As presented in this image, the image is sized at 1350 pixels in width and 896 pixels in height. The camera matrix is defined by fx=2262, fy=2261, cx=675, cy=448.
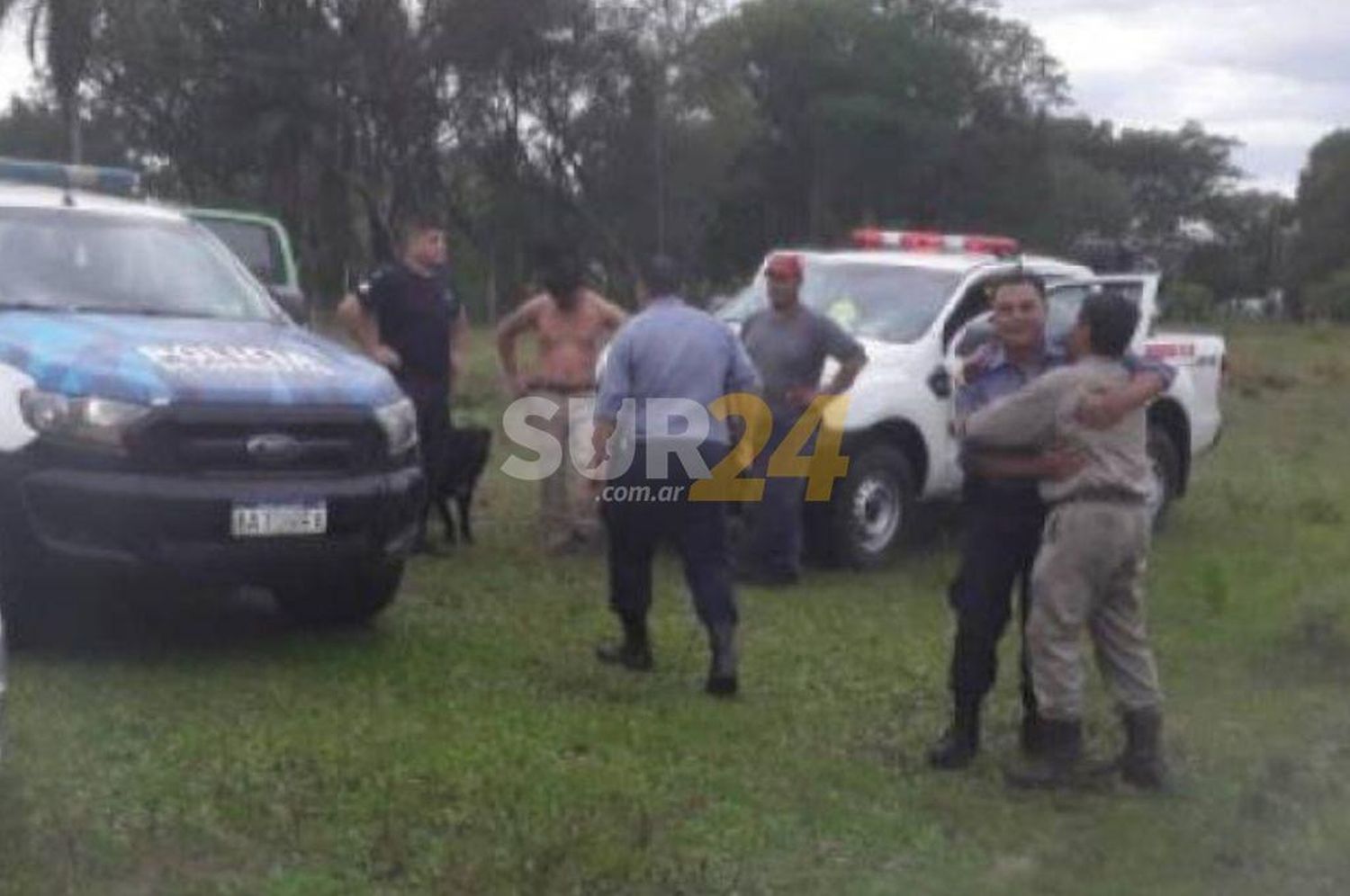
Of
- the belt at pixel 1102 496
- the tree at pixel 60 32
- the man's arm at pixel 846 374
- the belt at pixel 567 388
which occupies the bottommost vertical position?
the belt at pixel 567 388

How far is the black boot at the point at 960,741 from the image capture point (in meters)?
7.54

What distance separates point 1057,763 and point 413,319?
483cm

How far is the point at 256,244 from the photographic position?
569 inches

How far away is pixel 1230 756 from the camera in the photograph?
786 cm

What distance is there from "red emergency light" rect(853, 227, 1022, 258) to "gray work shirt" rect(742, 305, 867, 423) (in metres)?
2.58

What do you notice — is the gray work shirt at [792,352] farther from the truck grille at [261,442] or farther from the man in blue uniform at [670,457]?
the truck grille at [261,442]

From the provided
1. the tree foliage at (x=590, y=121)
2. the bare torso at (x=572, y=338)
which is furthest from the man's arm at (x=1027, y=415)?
the tree foliage at (x=590, y=121)

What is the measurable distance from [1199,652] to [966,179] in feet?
166

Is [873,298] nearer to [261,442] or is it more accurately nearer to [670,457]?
→ [670,457]

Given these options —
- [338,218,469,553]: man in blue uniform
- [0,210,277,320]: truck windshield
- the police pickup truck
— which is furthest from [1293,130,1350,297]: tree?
the police pickup truck

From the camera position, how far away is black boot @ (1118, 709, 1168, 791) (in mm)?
7266

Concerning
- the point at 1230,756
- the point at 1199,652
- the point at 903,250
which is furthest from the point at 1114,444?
the point at 903,250

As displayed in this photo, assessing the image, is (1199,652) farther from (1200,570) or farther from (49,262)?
(49,262)

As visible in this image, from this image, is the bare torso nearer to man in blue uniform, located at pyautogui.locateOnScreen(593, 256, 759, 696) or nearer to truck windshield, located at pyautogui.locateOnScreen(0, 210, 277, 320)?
truck windshield, located at pyautogui.locateOnScreen(0, 210, 277, 320)
